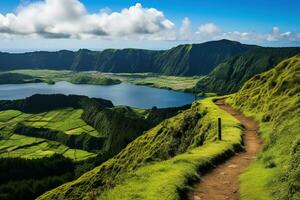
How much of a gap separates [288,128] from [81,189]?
7313 cm

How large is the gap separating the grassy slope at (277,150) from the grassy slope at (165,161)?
4.66 m

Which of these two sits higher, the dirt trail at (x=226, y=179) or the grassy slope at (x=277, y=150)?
the grassy slope at (x=277, y=150)

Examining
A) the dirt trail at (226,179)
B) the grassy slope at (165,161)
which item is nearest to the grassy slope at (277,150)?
the dirt trail at (226,179)

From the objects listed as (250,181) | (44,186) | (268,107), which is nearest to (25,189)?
(44,186)

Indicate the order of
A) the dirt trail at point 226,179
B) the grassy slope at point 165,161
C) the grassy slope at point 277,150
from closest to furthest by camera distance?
the grassy slope at point 277,150 < the grassy slope at point 165,161 < the dirt trail at point 226,179

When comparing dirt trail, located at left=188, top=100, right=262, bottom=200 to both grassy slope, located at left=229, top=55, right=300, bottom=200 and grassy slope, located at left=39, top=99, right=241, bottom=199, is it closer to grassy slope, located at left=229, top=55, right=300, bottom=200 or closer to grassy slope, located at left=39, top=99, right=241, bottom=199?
grassy slope, located at left=229, top=55, right=300, bottom=200

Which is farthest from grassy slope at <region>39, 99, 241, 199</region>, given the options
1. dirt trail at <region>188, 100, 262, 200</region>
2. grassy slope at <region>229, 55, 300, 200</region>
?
grassy slope at <region>229, 55, 300, 200</region>

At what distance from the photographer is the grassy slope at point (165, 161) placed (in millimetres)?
25812

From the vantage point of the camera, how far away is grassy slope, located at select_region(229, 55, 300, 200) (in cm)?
2272

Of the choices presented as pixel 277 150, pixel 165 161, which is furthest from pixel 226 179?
pixel 165 161

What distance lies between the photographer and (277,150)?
3475cm

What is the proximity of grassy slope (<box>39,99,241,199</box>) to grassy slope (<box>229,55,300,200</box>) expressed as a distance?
466 cm

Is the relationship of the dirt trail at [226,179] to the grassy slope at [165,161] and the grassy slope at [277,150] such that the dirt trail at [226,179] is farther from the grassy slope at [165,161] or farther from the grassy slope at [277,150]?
the grassy slope at [165,161]

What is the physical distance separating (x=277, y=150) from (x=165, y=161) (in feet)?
33.9
